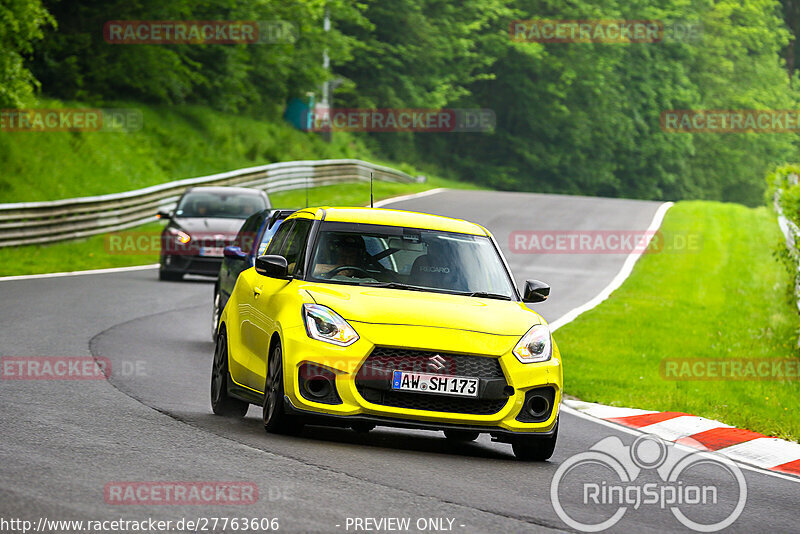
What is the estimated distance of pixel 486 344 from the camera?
8828mm

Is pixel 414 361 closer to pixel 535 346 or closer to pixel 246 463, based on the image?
pixel 535 346

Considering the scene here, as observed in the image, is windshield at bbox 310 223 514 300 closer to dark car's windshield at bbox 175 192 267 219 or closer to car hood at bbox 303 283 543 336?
car hood at bbox 303 283 543 336

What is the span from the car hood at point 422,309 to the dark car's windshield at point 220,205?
1551 centimetres

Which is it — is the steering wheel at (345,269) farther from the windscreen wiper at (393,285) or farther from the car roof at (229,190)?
the car roof at (229,190)

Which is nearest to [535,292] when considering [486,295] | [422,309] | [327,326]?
[486,295]

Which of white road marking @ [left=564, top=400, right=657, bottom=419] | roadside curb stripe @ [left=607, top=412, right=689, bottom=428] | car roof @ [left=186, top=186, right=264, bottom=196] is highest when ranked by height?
car roof @ [left=186, top=186, right=264, bottom=196]

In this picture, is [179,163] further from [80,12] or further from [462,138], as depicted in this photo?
[462,138]

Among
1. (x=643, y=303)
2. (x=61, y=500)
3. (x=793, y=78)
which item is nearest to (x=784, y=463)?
(x=61, y=500)

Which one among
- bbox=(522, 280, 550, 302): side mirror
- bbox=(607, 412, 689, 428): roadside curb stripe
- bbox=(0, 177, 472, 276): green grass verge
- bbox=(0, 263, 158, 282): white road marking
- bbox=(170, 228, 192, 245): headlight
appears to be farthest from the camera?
bbox=(0, 177, 472, 276): green grass verge

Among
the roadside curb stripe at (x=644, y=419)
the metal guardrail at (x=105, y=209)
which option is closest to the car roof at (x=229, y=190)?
the metal guardrail at (x=105, y=209)

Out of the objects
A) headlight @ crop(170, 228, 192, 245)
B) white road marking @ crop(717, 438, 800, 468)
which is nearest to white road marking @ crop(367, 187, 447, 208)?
headlight @ crop(170, 228, 192, 245)

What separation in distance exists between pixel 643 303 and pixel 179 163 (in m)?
22.9

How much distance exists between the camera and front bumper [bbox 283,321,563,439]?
8664mm

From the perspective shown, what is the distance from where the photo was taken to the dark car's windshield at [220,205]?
2462cm
